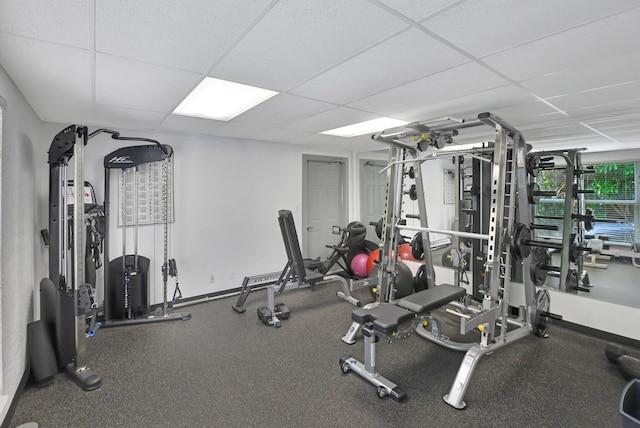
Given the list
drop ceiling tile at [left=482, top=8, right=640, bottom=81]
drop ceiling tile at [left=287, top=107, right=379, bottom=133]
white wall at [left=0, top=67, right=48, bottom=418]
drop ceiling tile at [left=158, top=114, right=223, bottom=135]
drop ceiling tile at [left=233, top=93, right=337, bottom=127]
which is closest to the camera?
drop ceiling tile at [left=482, top=8, right=640, bottom=81]

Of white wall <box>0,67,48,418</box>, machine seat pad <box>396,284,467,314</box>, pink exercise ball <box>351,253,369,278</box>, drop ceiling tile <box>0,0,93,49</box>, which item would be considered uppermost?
drop ceiling tile <box>0,0,93,49</box>

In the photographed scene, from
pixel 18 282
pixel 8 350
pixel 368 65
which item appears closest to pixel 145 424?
pixel 8 350

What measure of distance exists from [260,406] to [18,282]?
1.85 meters

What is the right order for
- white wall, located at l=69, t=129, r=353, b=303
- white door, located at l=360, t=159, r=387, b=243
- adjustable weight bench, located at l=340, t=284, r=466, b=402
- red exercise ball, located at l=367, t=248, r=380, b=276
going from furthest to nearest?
white door, located at l=360, t=159, r=387, b=243 < red exercise ball, located at l=367, t=248, r=380, b=276 < white wall, located at l=69, t=129, r=353, b=303 < adjustable weight bench, located at l=340, t=284, r=466, b=402

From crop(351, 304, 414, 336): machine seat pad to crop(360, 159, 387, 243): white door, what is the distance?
342 cm

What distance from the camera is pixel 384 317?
7.23 feet

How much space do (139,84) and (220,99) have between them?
0.70 meters

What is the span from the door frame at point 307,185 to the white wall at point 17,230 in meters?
3.24

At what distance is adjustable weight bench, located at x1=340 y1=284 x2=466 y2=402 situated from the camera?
6.88 ft

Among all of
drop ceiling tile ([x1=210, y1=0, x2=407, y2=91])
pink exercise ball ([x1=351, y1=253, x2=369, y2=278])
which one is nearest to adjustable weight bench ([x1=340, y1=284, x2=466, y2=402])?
drop ceiling tile ([x1=210, y1=0, x2=407, y2=91])

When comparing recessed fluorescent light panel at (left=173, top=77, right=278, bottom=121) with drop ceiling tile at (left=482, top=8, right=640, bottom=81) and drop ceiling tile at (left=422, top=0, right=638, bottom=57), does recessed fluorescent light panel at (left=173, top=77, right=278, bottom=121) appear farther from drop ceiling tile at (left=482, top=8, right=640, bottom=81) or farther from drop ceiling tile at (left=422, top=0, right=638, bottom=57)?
drop ceiling tile at (left=482, top=8, right=640, bottom=81)

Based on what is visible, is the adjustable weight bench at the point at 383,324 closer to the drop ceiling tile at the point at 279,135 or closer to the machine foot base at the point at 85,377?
the machine foot base at the point at 85,377

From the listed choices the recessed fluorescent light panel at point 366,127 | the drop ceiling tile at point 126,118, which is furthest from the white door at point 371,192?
the drop ceiling tile at point 126,118

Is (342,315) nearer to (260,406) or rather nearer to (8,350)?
(260,406)
